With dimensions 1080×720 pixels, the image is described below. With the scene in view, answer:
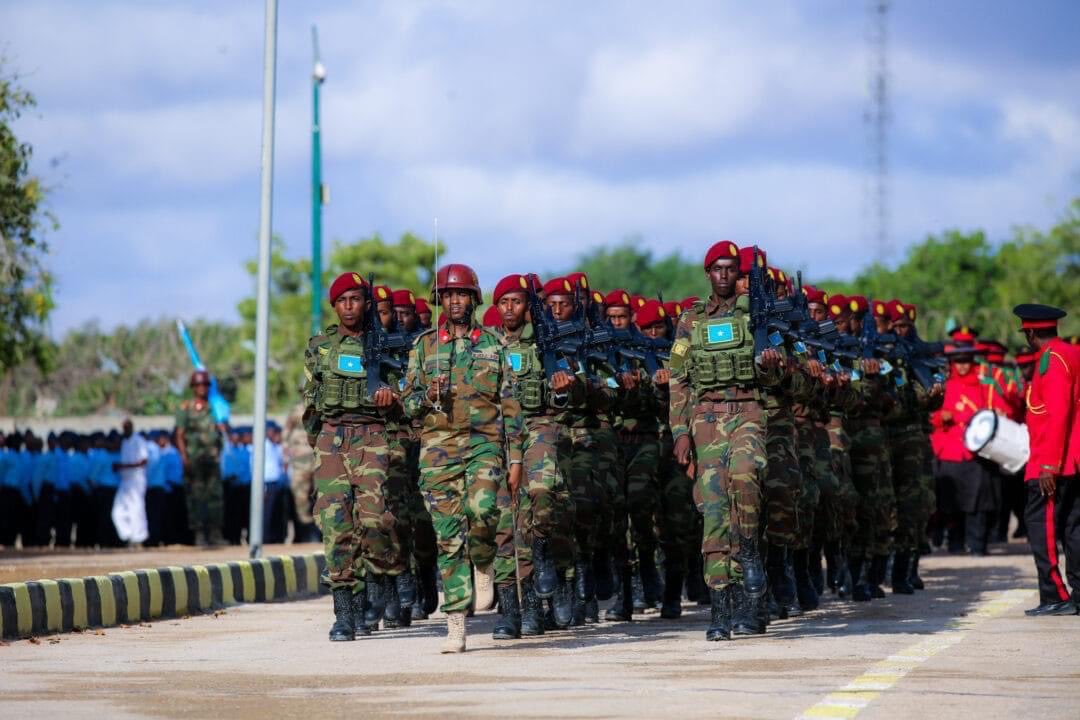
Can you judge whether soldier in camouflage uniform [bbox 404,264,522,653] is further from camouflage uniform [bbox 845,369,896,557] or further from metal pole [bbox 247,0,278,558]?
metal pole [bbox 247,0,278,558]

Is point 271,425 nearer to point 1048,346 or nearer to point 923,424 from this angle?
point 923,424

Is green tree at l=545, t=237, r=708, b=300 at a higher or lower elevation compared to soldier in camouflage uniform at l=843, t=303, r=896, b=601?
higher

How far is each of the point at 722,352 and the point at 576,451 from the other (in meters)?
2.22

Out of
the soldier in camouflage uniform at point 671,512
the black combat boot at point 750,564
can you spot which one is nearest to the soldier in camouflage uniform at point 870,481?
the soldier in camouflage uniform at point 671,512

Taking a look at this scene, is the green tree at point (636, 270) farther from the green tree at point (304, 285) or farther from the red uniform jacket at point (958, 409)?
the red uniform jacket at point (958, 409)

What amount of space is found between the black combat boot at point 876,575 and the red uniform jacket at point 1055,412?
2.54m

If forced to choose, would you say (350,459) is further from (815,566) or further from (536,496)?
(815,566)

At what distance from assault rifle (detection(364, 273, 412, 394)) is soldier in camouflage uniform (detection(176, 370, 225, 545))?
1350cm

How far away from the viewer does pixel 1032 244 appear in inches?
2395

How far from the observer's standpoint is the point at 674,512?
50.2ft

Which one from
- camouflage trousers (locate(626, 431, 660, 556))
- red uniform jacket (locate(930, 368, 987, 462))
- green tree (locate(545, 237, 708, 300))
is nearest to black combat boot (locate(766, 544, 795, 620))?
camouflage trousers (locate(626, 431, 660, 556))

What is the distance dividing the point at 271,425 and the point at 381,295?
52.3 ft

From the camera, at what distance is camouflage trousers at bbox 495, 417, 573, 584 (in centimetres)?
1338

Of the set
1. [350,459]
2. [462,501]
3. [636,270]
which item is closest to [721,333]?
[462,501]
